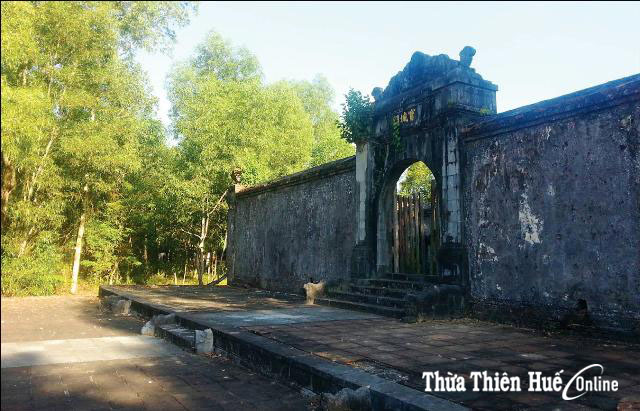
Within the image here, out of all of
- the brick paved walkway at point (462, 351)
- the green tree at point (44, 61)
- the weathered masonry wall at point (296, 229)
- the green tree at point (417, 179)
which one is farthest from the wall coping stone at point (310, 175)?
the green tree at point (417, 179)

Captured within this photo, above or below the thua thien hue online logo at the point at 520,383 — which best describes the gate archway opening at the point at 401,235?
above

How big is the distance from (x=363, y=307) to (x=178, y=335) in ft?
11.6

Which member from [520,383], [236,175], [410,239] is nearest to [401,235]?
[410,239]

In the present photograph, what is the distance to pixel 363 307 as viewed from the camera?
27.9 ft

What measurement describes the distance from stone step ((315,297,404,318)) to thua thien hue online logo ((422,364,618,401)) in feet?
12.0

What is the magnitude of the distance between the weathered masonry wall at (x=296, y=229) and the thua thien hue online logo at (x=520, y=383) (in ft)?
22.6

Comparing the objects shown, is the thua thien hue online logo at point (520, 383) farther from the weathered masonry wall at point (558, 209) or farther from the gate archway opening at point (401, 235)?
the gate archway opening at point (401, 235)

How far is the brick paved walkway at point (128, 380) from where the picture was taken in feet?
12.5

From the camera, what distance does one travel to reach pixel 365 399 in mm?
3498

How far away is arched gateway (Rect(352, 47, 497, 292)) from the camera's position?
26.9 feet

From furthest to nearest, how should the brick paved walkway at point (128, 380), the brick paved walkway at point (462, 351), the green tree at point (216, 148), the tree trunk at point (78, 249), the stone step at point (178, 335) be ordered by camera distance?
the green tree at point (216, 148) → the tree trunk at point (78, 249) → the stone step at point (178, 335) → the brick paved walkway at point (128, 380) → the brick paved walkway at point (462, 351)

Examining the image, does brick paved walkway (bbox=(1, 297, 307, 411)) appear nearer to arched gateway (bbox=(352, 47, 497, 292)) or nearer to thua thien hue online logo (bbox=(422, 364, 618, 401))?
thua thien hue online logo (bbox=(422, 364, 618, 401))

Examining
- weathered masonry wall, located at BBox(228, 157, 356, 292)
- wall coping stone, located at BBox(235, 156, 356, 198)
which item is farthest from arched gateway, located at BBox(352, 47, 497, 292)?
weathered masonry wall, located at BBox(228, 157, 356, 292)

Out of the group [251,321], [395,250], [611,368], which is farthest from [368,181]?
[611,368]
